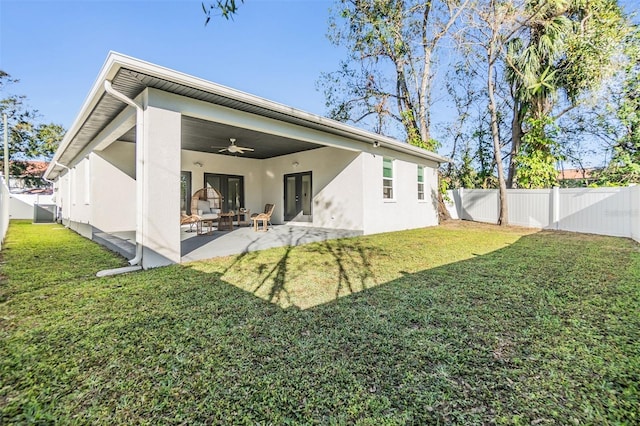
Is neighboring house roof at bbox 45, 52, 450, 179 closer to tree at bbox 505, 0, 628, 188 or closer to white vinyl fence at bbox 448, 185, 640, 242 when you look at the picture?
white vinyl fence at bbox 448, 185, 640, 242

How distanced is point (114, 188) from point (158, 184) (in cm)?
492

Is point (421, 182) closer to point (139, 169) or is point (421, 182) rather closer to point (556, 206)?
point (556, 206)

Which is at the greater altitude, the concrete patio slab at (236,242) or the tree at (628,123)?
the tree at (628,123)

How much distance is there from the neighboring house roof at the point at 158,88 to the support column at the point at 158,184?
16.7 inches

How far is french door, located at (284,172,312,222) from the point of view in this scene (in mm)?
11281

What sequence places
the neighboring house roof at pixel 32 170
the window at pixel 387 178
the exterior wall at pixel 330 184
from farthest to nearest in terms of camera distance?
the neighboring house roof at pixel 32 170
the window at pixel 387 178
the exterior wall at pixel 330 184

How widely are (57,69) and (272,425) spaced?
18945 mm

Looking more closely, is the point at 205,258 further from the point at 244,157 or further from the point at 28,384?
the point at 244,157

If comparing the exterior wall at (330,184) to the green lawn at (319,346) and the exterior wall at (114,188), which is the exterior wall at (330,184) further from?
the exterior wall at (114,188)

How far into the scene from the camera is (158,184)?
4.83 meters

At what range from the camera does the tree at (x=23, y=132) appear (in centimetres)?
2191

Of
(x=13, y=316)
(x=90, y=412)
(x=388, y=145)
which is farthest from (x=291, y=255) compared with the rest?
(x=388, y=145)

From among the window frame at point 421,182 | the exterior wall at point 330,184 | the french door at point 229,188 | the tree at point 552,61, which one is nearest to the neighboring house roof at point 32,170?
the french door at point 229,188

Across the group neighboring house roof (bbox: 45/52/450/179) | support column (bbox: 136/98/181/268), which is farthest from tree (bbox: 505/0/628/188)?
support column (bbox: 136/98/181/268)
